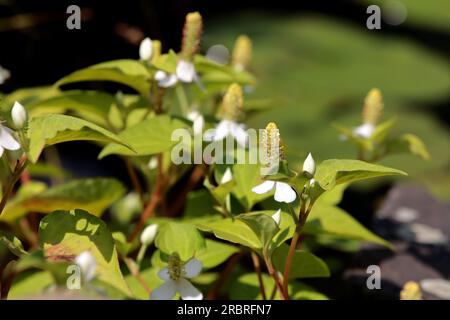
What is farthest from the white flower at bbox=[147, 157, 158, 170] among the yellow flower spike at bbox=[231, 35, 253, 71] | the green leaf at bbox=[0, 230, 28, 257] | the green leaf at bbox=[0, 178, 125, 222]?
the green leaf at bbox=[0, 230, 28, 257]

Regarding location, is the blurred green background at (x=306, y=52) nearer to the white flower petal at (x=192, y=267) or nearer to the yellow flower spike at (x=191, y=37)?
the yellow flower spike at (x=191, y=37)

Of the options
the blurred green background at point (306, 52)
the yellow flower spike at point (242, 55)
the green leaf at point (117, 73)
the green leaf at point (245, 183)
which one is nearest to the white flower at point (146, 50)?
the green leaf at point (117, 73)

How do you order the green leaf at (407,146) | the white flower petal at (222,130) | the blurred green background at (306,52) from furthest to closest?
the blurred green background at (306,52), the green leaf at (407,146), the white flower petal at (222,130)

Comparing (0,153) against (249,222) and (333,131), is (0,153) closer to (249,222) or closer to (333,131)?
(249,222)

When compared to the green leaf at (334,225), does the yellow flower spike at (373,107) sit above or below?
above

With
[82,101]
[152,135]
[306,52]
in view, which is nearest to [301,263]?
[152,135]

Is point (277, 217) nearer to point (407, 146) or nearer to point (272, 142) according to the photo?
point (272, 142)

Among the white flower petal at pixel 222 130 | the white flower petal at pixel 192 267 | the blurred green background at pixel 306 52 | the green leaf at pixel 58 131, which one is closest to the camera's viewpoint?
the green leaf at pixel 58 131

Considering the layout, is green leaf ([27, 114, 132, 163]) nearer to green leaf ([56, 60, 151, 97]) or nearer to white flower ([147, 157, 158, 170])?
green leaf ([56, 60, 151, 97])
